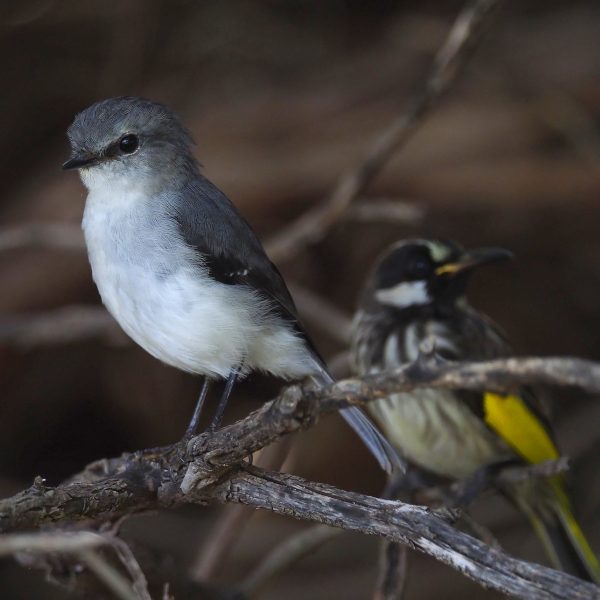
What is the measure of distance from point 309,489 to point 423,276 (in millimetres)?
1989

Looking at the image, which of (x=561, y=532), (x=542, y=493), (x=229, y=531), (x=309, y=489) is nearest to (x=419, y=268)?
(x=542, y=493)

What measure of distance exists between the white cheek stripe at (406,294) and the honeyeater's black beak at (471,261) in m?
0.10

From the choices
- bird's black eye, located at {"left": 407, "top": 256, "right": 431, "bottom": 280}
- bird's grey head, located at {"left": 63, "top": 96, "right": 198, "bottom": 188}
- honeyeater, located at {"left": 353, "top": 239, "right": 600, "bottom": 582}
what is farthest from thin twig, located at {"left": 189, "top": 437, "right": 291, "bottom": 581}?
bird's grey head, located at {"left": 63, "top": 96, "right": 198, "bottom": 188}

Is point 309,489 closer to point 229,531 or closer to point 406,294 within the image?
point 229,531

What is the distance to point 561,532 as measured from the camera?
3.92 meters

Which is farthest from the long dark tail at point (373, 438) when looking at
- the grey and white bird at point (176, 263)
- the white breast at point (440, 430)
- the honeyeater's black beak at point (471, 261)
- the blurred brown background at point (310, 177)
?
the blurred brown background at point (310, 177)

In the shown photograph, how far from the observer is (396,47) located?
5.14 meters

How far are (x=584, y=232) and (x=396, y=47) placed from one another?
1272 mm

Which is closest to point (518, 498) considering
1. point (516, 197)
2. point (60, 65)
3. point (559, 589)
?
point (516, 197)

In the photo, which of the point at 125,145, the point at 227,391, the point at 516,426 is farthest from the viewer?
the point at 516,426

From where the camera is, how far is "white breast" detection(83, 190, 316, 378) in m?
2.68

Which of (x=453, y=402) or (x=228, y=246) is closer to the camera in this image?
(x=228, y=246)

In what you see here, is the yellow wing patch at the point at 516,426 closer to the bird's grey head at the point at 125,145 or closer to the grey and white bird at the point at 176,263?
the grey and white bird at the point at 176,263

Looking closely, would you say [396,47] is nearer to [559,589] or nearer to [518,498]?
[518,498]
